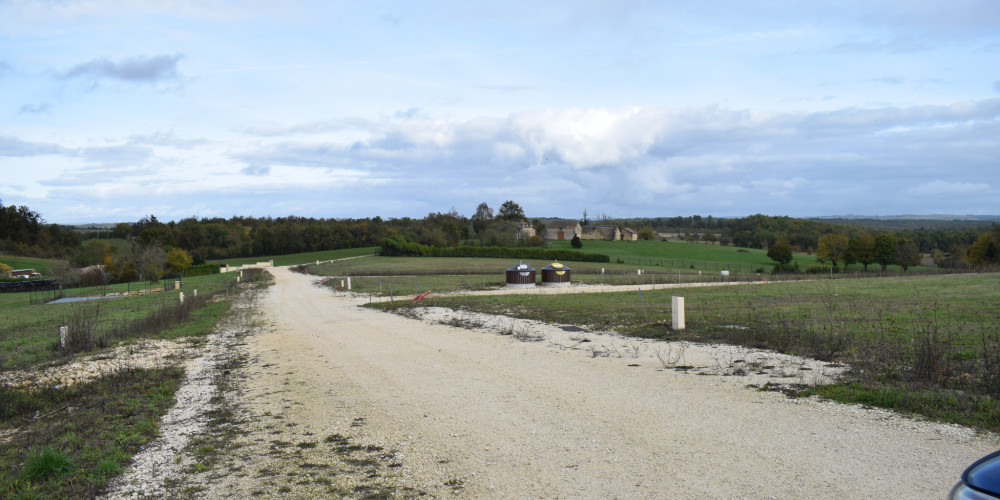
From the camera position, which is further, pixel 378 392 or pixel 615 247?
pixel 615 247

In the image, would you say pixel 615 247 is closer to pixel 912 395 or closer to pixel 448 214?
pixel 448 214

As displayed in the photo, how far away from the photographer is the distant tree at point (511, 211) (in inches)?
5600

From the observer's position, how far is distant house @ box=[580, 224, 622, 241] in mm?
126625

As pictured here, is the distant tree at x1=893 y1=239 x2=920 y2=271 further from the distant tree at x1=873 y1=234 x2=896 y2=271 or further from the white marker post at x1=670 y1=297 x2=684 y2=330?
the white marker post at x1=670 y1=297 x2=684 y2=330

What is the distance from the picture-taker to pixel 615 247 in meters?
106

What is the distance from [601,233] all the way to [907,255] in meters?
61.9

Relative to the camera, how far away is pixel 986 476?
2.77 m

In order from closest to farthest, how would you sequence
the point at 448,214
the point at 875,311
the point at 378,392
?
the point at 378,392 < the point at 875,311 < the point at 448,214

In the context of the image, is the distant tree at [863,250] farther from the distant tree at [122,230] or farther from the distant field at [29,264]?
the distant tree at [122,230]

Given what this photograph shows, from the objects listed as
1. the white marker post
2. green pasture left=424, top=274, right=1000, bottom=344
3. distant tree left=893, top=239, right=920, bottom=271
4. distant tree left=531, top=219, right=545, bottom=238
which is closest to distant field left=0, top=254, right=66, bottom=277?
green pasture left=424, top=274, right=1000, bottom=344

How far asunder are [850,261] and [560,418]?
84322mm

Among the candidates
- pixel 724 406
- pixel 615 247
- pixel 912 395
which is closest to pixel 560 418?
pixel 724 406

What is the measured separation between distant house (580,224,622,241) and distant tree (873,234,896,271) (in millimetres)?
53773

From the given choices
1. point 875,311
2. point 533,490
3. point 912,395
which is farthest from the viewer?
point 875,311
